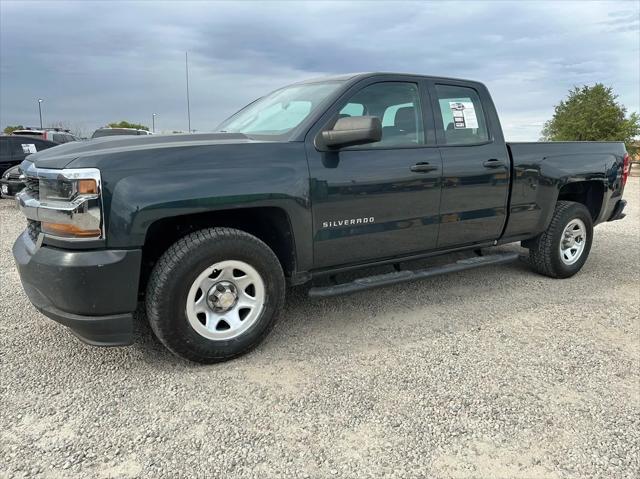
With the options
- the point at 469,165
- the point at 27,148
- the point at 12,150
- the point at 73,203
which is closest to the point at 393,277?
the point at 469,165

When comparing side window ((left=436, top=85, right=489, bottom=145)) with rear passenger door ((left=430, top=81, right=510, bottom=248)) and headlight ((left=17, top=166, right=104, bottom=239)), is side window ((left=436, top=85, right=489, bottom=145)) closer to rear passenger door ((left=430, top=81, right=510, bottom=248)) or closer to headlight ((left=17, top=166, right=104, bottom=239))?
rear passenger door ((left=430, top=81, right=510, bottom=248))

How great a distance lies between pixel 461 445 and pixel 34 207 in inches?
103

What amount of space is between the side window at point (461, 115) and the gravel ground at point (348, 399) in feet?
4.77

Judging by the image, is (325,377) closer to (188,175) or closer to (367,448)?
(367,448)

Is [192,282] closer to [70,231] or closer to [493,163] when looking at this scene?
[70,231]

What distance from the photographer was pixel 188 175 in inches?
110

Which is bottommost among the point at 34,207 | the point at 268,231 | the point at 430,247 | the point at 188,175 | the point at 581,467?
the point at 581,467

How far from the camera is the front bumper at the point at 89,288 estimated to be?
261cm

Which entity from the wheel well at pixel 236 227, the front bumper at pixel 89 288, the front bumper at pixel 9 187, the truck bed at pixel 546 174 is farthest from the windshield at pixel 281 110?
the front bumper at pixel 9 187

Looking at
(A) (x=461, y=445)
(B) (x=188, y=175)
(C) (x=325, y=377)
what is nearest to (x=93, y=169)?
(B) (x=188, y=175)

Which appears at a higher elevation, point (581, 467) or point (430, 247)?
point (430, 247)

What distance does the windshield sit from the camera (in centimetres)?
349

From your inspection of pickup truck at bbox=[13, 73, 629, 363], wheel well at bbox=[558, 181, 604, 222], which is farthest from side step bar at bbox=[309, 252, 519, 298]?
wheel well at bbox=[558, 181, 604, 222]

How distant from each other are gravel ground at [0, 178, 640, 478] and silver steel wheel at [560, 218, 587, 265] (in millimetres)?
A: 1081
